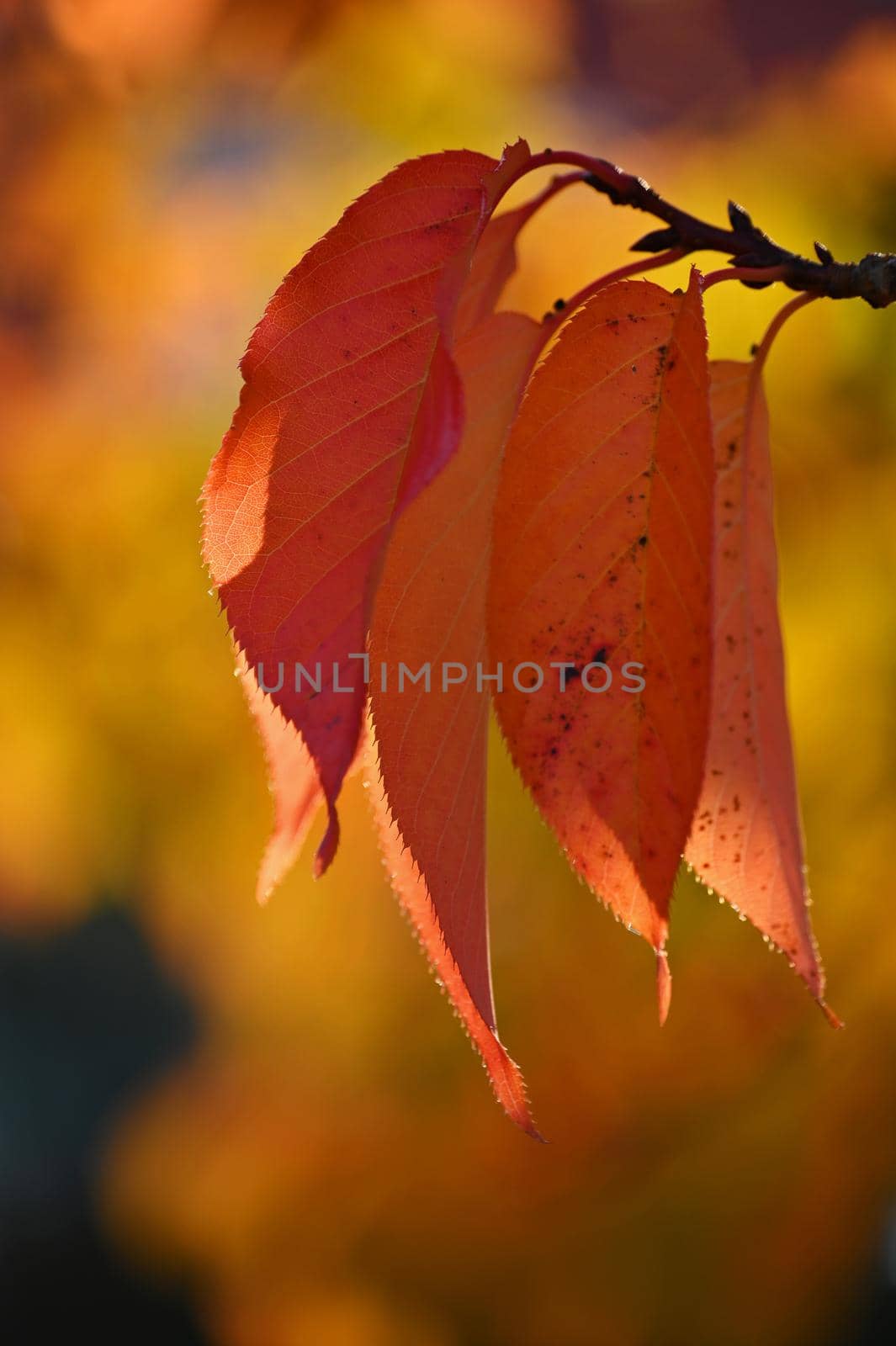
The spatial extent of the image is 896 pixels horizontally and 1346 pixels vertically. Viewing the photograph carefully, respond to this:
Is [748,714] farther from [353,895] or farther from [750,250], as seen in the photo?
[353,895]

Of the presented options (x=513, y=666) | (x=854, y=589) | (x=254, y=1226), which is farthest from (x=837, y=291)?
(x=254, y=1226)

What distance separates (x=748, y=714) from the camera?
1.31ft

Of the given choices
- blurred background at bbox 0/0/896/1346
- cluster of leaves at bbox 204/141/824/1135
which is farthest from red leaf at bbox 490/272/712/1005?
blurred background at bbox 0/0/896/1346

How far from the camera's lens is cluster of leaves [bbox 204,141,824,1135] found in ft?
0.92

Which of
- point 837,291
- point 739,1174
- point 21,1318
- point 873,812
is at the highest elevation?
point 837,291

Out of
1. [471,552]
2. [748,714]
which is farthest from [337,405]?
[748,714]

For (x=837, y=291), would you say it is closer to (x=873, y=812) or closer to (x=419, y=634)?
(x=419, y=634)

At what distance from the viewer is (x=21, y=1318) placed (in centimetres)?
150

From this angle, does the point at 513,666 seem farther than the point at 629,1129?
No

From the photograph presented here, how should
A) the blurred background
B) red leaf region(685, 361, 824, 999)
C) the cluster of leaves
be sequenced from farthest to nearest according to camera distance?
the blurred background → red leaf region(685, 361, 824, 999) → the cluster of leaves

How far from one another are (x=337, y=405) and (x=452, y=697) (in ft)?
0.26

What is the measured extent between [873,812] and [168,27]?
4.46 feet

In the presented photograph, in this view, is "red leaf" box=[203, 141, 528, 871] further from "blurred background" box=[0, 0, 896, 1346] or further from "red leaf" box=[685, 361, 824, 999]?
"blurred background" box=[0, 0, 896, 1346]

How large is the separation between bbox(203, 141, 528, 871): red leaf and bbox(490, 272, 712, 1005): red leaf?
0.14 ft
